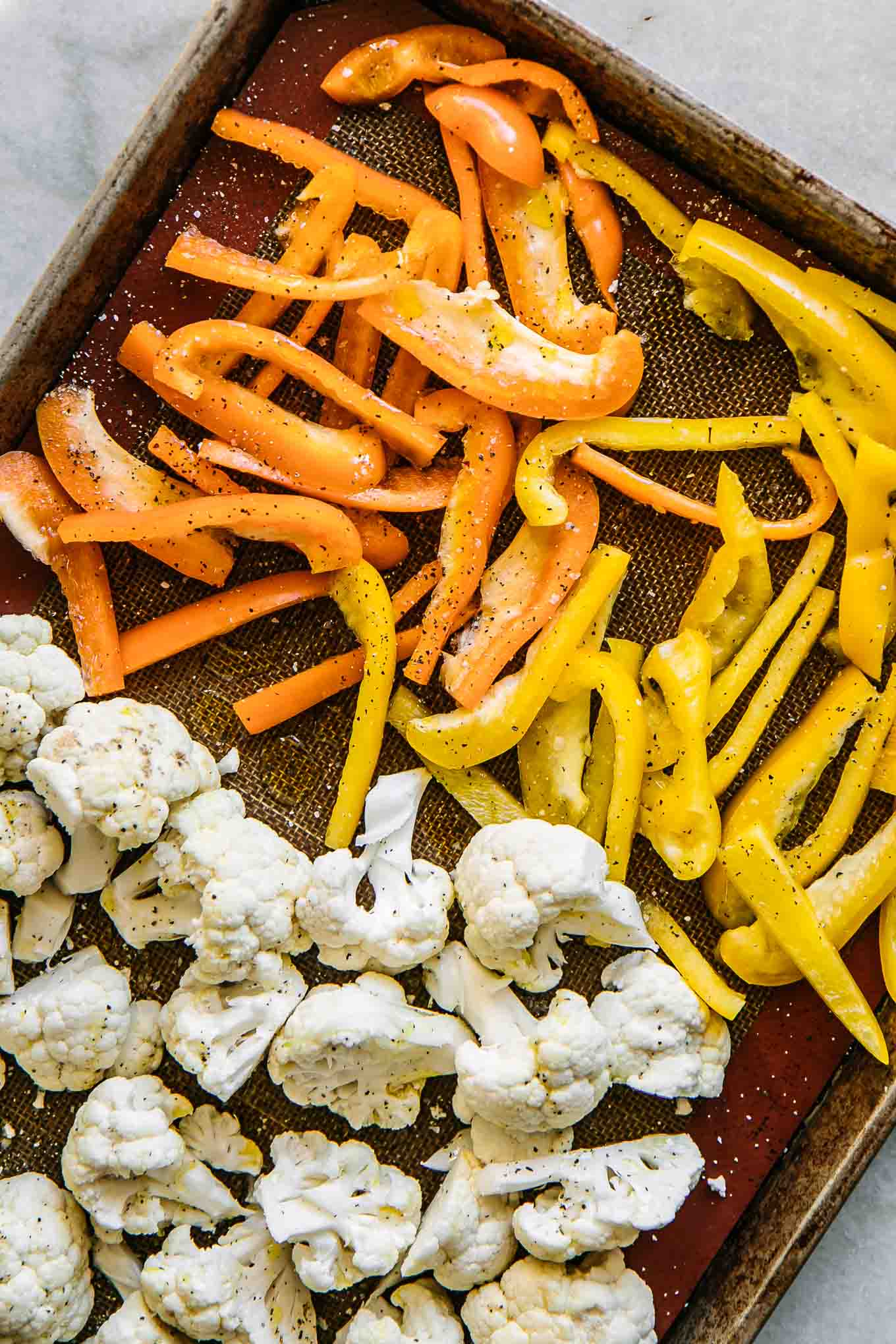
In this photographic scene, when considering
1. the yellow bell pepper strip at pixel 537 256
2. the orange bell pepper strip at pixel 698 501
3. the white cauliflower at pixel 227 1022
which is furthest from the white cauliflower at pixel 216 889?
the yellow bell pepper strip at pixel 537 256

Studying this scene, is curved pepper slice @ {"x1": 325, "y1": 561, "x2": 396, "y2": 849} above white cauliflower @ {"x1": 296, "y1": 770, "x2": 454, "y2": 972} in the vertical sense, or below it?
above

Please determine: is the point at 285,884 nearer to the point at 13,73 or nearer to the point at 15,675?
the point at 15,675

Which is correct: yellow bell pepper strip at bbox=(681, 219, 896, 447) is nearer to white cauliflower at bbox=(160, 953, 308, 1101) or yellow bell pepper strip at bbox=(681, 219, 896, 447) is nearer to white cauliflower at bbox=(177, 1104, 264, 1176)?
white cauliflower at bbox=(160, 953, 308, 1101)

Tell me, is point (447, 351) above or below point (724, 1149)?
above

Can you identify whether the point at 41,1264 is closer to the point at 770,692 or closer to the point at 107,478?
the point at 107,478

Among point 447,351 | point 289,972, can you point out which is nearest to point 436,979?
point 289,972

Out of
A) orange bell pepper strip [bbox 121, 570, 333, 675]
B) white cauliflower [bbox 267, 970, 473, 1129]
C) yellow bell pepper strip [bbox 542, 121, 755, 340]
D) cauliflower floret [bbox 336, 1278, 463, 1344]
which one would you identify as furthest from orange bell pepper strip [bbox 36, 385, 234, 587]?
cauliflower floret [bbox 336, 1278, 463, 1344]
